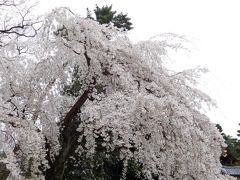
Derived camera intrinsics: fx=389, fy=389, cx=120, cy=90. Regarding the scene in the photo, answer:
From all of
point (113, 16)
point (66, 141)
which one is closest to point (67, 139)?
point (66, 141)

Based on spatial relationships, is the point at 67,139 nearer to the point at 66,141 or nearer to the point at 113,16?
the point at 66,141

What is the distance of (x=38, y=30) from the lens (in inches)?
249

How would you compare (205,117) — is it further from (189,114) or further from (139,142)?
(139,142)

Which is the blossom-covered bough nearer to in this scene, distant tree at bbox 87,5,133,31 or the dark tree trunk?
the dark tree trunk

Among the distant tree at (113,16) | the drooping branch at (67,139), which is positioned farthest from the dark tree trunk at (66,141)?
the distant tree at (113,16)

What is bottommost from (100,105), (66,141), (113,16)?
(66,141)

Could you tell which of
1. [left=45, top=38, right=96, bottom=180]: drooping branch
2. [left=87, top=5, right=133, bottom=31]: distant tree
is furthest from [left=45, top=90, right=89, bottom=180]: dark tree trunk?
[left=87, top=5, right=133, bottom=31]: distant tree

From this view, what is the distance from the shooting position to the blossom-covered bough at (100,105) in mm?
5445

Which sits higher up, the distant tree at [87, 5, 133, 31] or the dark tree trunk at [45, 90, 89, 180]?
the distant tree at [87, 5, 133, 31]

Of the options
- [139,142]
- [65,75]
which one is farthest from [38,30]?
[139,142]

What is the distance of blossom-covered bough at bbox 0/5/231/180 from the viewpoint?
5.45 m

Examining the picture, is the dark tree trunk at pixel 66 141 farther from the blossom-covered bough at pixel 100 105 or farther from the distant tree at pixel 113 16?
the distant tree at pixel 113 16

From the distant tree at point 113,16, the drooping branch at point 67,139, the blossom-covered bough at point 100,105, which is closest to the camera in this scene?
the blossom-covered bough at point 100,105

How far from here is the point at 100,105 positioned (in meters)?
5.85
